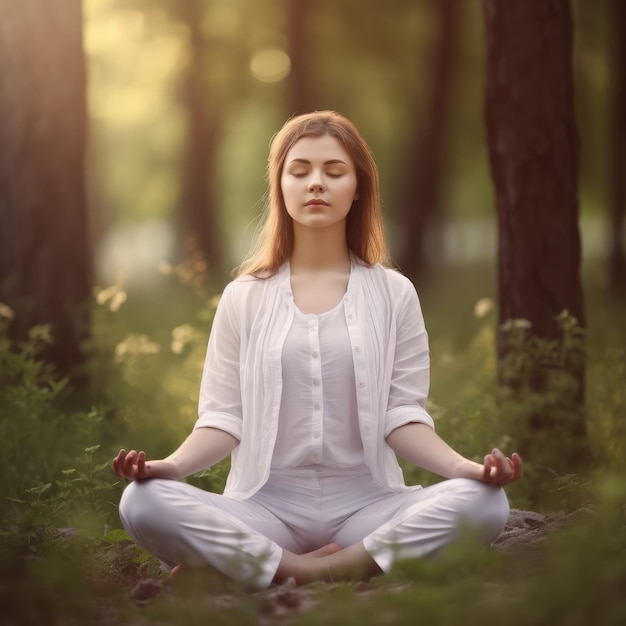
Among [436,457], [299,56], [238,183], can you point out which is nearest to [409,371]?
[436,457]

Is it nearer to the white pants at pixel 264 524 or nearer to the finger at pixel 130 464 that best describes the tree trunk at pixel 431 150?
the white pants at pixel 264 524

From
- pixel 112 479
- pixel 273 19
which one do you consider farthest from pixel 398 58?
pixel 112 479

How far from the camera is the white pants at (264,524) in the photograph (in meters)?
3.83

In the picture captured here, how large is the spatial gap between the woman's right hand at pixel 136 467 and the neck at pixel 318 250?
1078 millimetres

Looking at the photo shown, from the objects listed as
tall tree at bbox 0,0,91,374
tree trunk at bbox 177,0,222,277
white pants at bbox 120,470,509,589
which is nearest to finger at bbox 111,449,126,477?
white pants at bbox 120,470,509,589

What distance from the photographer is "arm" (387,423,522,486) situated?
151 inches

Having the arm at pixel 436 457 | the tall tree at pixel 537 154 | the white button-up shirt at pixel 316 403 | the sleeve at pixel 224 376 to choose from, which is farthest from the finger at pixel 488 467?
the tall tree at pixel 537 154

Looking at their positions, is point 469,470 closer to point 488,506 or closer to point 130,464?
point 488,506

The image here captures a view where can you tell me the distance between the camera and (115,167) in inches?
1158

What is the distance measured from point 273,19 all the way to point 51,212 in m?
10.9

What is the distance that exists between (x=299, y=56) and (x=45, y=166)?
305 inches

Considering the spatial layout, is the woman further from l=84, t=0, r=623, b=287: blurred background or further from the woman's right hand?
l=84, t=0, r=623, b=287: blurred background

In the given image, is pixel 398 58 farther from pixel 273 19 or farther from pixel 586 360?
pixel 586 360

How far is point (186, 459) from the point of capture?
13.4ft
